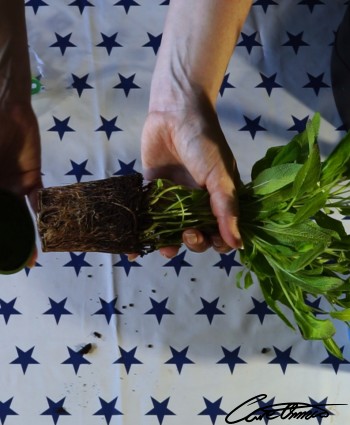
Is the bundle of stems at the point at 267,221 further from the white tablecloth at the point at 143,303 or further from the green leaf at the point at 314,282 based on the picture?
the white tablecloth at the point at 143,303

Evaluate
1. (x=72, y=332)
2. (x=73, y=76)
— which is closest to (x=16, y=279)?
(x=72, y=332)

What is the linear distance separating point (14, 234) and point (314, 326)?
46 centimetres

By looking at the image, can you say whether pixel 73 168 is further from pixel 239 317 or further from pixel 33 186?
pixel 239 317

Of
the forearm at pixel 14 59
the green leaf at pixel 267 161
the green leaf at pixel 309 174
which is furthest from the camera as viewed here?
the forearm at pixel 14 59

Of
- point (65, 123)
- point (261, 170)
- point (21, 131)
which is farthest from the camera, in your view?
point (65, 123)

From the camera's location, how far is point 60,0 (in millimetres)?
1027

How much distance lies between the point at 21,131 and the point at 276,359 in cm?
60

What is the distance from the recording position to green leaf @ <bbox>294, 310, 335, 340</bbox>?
62 cm

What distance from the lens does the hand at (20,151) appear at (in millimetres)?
871

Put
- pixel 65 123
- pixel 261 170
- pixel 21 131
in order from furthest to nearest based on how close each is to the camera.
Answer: pixel 65 123
pixel 21 131
pixel 261 170

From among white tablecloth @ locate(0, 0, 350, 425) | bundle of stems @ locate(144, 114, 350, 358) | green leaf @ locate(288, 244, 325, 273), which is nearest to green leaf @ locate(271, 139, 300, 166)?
bundle of stems @ locate(144, 114, 350, 358)

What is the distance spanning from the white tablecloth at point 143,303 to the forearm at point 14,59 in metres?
0.10
